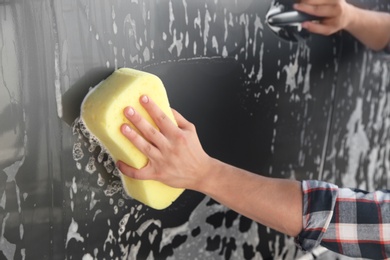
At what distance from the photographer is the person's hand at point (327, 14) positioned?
1089 mm

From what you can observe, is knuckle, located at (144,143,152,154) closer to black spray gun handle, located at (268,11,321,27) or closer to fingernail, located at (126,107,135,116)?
fingernail, located at (126,107,135,116)

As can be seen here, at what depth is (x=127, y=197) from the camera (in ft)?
2.90

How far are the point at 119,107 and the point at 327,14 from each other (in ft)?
1.99

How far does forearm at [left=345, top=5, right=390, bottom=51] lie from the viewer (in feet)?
3.97

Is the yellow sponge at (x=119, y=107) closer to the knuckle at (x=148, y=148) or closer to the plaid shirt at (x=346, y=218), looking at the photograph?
the knuckle at (x=148, y=148)

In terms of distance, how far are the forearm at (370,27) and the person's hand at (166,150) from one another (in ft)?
1.97

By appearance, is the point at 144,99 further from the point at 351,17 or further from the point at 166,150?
the point at 351,17

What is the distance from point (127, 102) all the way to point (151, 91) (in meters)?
0.05

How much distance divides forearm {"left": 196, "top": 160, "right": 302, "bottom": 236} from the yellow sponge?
122 mm

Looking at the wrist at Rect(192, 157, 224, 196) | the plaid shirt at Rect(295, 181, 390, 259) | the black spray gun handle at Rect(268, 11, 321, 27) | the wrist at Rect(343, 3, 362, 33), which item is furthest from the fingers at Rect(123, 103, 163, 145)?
the wrist at Rect(343, 3, 362, 33)

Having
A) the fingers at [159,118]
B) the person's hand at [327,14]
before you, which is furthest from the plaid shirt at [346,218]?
the person's hand at [327,14]

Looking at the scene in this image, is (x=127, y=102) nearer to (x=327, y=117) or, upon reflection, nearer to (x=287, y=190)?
(x=287, y=190)

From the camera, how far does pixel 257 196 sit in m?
0.88

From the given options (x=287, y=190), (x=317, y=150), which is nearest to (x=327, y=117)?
(x=317, y=150)
